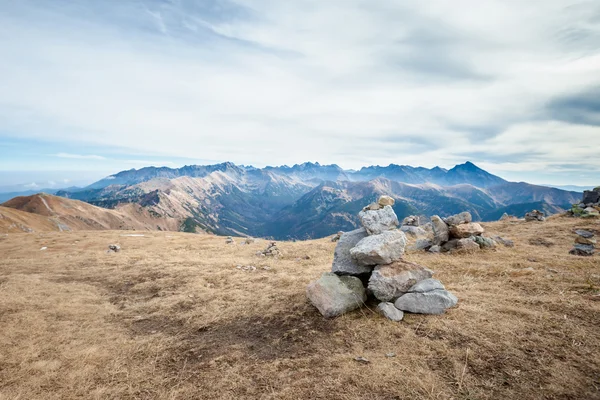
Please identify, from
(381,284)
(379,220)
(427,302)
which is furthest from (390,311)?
(379,220)

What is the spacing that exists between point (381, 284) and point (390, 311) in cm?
136

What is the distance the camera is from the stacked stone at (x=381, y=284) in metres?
11.9

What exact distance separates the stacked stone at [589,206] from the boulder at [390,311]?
4254cm

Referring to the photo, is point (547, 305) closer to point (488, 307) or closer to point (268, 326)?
point (488, 307)

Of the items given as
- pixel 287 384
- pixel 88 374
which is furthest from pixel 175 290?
pixel 287 384

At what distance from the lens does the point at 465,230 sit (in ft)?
79.4

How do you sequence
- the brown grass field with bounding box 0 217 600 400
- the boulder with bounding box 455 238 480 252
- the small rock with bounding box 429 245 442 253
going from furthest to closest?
the small rock with bounding box 429 245 442 253 → the boulder with bounding box 455 238 480 252 → the brown grass field with bounding box 0 217 600 400

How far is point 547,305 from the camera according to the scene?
11500 millimetres

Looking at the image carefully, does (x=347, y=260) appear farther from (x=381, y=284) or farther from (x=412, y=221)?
(x=412, y=221)

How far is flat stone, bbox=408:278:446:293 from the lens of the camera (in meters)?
12.3

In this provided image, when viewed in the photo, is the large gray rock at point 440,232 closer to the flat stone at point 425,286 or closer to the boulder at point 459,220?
the boulder at point 459,220

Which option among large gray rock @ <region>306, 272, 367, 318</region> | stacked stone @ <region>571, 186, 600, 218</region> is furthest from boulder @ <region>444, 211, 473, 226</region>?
stacked stone @ <region>571, 186, 600, 218</region>

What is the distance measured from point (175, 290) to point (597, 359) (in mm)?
20191

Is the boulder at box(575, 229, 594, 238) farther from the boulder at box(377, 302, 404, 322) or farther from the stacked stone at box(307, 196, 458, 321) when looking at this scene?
the boulder at box(377, 302, 404, 322)
